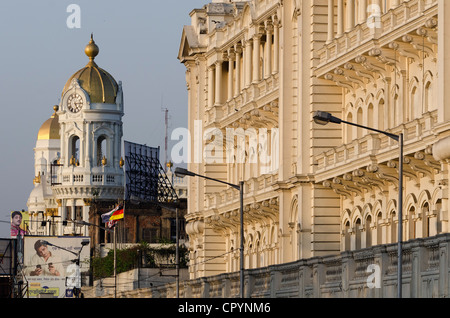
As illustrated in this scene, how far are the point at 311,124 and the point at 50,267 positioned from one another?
5322cm

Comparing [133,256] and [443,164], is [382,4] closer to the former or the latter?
[443,164]

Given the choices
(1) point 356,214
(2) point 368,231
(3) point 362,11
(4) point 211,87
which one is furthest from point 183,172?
(4) point 211,87

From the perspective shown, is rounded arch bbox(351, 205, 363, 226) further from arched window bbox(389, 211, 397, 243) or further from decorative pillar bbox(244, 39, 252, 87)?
decorative pillar bbox(244, 39, 252, 87)

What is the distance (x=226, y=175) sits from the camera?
9038 cm

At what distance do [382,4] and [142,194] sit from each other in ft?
367

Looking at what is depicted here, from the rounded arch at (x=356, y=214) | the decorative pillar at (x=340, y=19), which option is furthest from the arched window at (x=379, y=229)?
the decorative pillar at (x=340, y=19)

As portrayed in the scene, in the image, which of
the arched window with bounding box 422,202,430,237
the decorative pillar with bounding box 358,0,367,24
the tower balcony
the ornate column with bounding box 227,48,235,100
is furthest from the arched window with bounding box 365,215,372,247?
the ornate column with bounding box 227,48,235,100

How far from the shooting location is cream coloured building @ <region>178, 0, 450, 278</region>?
193 ft

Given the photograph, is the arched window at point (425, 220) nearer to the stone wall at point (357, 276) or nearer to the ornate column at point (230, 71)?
the stone wall at point (357, 276)

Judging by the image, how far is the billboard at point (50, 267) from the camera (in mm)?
119312

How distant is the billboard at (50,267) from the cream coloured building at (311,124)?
2727cm

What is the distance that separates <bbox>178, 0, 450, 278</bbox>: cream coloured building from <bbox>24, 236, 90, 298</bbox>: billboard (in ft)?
89.5
